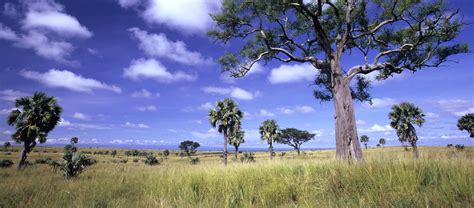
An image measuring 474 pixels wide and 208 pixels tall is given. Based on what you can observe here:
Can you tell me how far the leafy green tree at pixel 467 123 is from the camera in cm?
6450

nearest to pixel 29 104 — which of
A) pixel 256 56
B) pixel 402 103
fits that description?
pixel 256 56

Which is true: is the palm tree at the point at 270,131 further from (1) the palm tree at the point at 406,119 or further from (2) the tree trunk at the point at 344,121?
(2) the tree trunk at the point at 344,121

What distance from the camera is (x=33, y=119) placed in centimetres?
2909

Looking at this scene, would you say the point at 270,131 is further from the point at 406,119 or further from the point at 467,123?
the point at 467,123

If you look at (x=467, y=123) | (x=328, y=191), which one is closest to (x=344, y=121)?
(x=328, y=191)

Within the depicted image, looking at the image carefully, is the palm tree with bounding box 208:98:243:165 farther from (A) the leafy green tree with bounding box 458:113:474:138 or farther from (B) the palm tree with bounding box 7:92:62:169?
(A) the leafy green tree with bounding box 458:113:474:138

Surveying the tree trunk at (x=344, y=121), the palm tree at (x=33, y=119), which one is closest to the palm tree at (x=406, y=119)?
the tree trunk at (x=344, y=121)

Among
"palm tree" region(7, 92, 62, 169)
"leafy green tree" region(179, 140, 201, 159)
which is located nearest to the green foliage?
"leafy green tree" region(179, 140, 201, 159)

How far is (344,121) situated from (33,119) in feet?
108

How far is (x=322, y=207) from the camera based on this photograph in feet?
11.2

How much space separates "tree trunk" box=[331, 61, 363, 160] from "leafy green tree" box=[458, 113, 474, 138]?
2980 inches

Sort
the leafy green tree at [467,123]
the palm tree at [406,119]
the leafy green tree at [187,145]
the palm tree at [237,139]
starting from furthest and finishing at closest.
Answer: the leafy green tree at [187,145] < the leafy green tree at [467,123] < the palm tree at [237,139] < the palm tree at [406,119]

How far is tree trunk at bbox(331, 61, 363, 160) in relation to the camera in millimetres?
9258

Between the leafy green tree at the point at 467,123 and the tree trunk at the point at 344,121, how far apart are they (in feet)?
248
